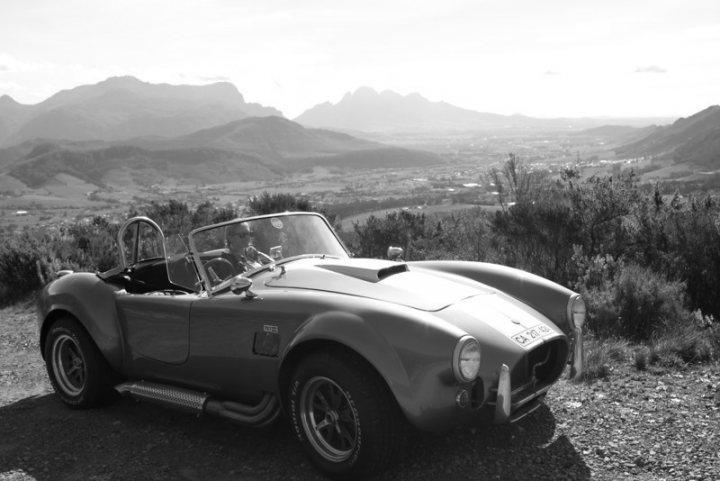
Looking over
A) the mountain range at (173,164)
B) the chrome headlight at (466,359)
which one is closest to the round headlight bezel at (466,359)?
the chrome headlight at (466,359)

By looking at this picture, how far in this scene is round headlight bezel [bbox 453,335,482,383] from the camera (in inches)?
140

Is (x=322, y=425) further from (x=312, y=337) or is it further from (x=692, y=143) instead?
(x=692, y=143)

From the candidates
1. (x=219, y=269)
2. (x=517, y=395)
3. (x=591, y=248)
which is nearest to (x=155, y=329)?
(x=219, y=269)

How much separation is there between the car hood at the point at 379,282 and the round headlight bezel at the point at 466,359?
55 cm

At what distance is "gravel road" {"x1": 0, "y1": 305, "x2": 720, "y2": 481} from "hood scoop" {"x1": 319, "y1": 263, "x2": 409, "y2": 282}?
3.74 ft

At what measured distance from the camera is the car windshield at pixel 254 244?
197 inches

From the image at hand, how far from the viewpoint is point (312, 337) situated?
3.83 m

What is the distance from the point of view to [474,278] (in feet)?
17.7

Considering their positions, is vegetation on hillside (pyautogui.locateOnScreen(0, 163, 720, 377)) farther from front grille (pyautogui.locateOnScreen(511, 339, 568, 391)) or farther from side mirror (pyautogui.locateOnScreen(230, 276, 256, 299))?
side mirror (pyautogui.locateOnScreen(230, 276, 256, 299))

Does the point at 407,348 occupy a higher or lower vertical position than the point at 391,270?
lower

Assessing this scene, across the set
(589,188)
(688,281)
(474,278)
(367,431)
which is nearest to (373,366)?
(367,431)

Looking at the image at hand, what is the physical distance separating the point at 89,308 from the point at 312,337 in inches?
99.7

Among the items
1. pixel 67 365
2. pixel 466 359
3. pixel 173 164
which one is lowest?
pixel 173 164

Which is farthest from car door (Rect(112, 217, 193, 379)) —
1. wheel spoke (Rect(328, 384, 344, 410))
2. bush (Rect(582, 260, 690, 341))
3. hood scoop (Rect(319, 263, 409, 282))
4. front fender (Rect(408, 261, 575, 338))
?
bush (Rect(582, 260, 690, 341))
